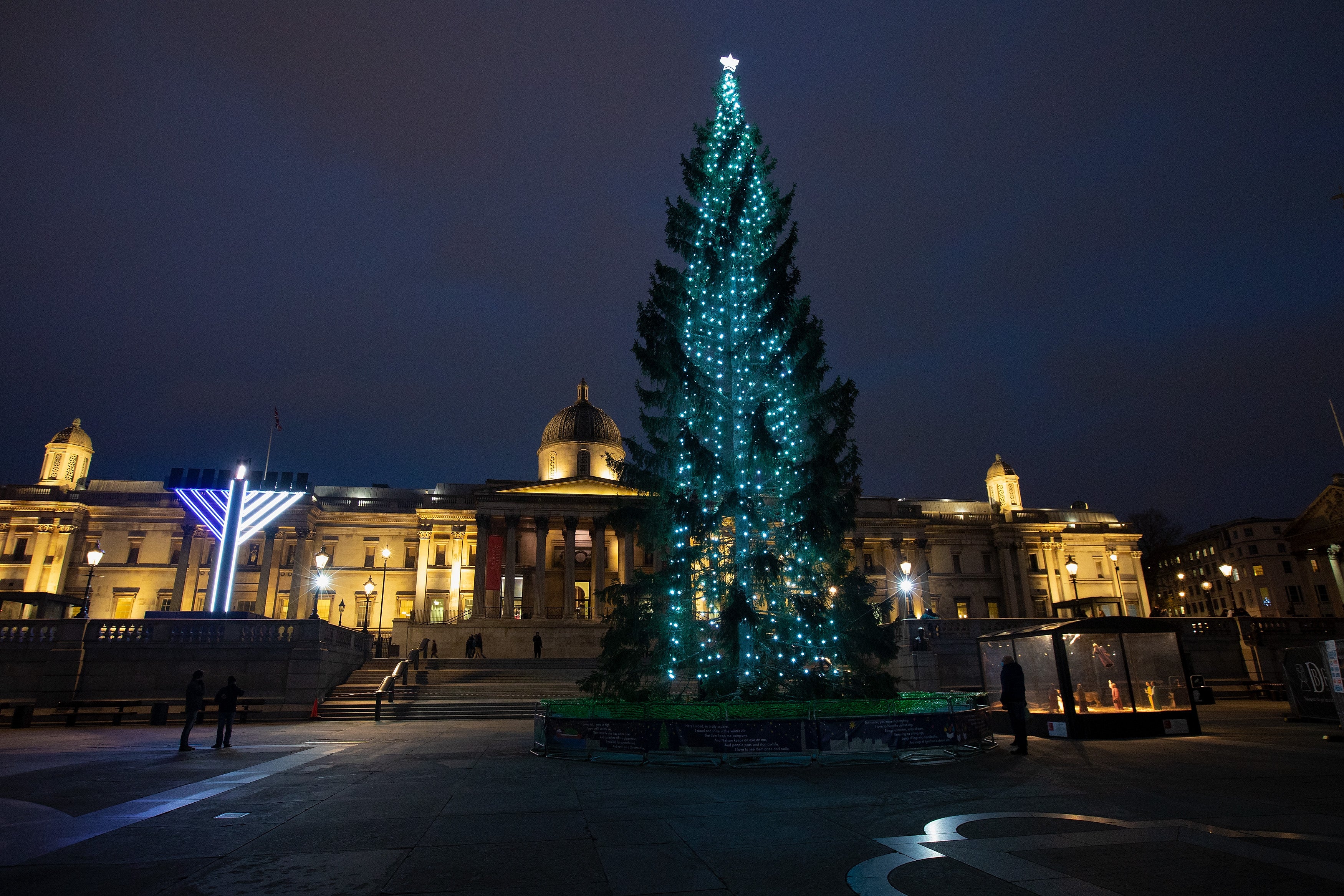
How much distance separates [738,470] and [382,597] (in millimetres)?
46470

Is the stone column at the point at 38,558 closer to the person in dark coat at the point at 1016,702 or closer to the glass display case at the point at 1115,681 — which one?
the person in dark coat at the point at 1016,702

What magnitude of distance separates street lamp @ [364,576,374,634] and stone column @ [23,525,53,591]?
22.5 m

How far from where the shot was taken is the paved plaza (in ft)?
18.3

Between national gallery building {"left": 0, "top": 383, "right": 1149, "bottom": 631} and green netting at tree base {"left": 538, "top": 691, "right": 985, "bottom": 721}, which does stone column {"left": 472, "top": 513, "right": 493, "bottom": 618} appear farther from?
green netting at tree base {"left": 538, "top": 691, "right": 985, "bottom": 721}

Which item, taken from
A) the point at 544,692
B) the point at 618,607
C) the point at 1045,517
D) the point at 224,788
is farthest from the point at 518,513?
the point at 1045,517

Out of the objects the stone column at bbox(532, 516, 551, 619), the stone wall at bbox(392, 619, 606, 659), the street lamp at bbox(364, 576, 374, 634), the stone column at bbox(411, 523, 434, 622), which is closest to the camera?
the stone wall at bbox(392, 619, 606, 659)

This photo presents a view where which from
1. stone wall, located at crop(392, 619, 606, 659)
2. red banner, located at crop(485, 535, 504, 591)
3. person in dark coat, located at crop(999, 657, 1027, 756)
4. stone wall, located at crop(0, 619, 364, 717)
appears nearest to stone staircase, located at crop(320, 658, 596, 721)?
stone wall, located at crop(0, 619, 364, 717)

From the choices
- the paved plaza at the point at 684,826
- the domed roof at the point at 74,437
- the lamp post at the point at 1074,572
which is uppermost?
the domed roof at the point at 74,437

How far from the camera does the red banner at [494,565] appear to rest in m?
49.1

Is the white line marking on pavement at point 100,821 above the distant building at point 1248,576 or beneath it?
beneath

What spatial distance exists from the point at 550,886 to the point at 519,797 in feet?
13.9

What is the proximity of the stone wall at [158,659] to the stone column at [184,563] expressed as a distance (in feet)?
91.5

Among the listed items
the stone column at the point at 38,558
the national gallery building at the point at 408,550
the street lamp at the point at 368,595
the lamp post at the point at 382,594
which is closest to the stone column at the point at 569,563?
the national gallery building at the point at 408,550

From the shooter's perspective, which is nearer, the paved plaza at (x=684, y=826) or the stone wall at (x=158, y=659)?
the paved plaza at (x=684, y=826)
